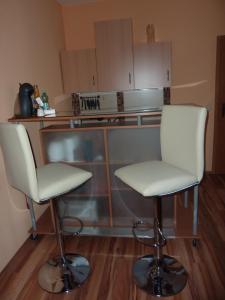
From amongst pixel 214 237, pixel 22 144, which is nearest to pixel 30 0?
pixel 22 144

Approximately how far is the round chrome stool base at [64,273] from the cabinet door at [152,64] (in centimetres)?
257

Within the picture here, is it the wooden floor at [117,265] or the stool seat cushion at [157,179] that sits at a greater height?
the stool seat cushion at [157,179]

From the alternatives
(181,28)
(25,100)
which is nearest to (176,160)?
(25,100)

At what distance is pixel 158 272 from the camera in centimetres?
189

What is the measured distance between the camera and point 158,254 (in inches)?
73.4

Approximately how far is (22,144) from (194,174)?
1102 millimetres

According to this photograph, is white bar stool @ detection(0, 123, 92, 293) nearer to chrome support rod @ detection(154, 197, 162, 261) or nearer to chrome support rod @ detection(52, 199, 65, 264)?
chrome support rod @ detection(52, 199, 65, 264)

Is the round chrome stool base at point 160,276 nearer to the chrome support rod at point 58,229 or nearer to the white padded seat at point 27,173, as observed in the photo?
the chrome support rod at point 58,229

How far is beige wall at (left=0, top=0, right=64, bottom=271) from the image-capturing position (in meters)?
2.14

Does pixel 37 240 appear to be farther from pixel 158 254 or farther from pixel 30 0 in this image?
pixel 30 0

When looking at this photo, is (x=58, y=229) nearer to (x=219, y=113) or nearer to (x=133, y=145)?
(x=133, y=145)

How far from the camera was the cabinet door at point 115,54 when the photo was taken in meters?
3.55

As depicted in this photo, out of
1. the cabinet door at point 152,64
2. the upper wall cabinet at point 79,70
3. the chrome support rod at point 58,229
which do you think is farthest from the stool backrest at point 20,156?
the cabinet door at point 152,64

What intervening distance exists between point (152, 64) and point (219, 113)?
125 cm
